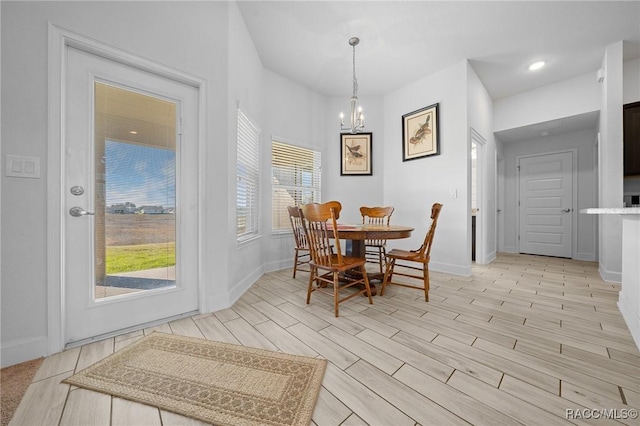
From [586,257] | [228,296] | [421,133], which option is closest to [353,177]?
[421,133]

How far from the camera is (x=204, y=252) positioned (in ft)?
6.70

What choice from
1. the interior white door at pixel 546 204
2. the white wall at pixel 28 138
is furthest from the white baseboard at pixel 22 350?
the interior white door at pixel 546 204

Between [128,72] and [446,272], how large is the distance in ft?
13.5

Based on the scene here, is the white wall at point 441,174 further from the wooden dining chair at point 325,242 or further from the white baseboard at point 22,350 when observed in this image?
the white baseboard at point 22,350

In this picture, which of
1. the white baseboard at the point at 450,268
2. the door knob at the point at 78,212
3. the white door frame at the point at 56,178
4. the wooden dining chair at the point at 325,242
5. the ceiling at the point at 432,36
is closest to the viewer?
the white door frame at the point at 56,178

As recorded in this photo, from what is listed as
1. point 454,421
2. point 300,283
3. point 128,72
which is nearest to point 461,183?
point 300,283

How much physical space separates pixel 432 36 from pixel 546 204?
4.32 m

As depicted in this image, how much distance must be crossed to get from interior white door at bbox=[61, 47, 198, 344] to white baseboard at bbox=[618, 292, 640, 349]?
3182mm

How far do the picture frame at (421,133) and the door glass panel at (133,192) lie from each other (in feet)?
10.7

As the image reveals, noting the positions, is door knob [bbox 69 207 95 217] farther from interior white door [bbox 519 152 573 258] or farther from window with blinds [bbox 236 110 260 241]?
interior white door [bbox 519 152 573 258]

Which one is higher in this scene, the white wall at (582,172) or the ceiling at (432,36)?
the ceiling at (432,36)

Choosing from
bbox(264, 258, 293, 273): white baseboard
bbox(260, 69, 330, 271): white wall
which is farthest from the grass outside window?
bbox(264, 258, 293, 273): white baseboard

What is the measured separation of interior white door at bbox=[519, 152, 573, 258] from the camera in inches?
183

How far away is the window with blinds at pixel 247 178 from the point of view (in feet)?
8.63
